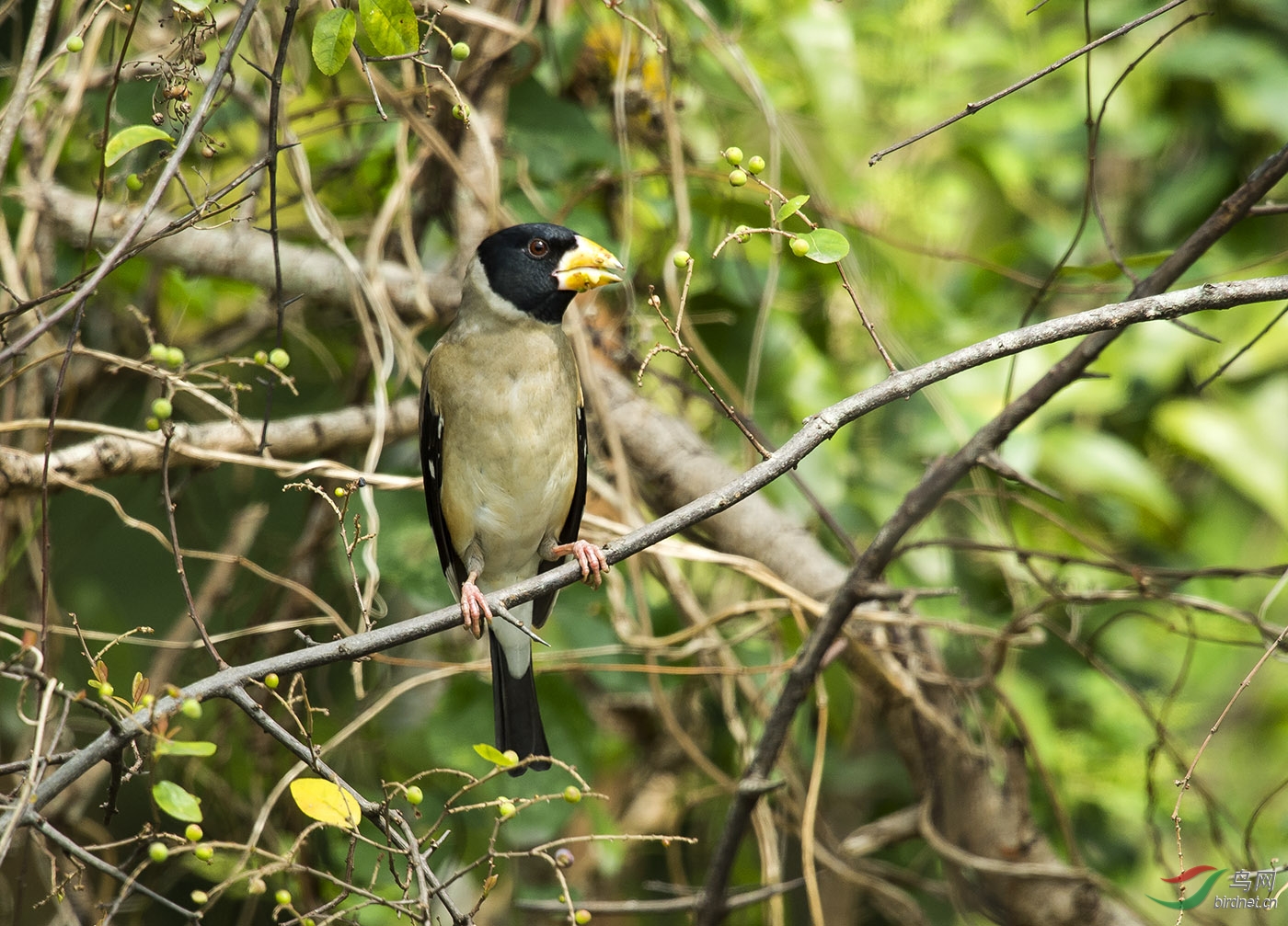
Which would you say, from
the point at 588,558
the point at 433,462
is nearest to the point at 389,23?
the point at 588,558

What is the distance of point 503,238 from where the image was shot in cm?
291

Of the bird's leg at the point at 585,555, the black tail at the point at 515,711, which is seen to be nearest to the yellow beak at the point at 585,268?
the bird's leg at the point at 585,555

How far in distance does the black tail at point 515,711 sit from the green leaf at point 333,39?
1585 mm

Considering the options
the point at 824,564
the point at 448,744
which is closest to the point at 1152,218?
the point at 824,564

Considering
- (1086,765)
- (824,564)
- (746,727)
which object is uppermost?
(824,564)

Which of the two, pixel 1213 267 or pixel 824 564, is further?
pixel 1213 267

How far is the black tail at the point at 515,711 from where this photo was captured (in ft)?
9.67

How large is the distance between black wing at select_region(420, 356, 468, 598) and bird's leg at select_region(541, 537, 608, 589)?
297 millimetres

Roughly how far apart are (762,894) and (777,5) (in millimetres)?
2816

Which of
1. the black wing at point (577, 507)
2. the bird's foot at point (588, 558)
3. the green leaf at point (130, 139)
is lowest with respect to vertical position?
the black wing at point (577, 507)

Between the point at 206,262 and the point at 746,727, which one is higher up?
the point at 206,262

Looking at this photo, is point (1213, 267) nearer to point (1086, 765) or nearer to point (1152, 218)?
point (1152, 218)

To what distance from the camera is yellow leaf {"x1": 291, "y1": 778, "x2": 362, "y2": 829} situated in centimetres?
149

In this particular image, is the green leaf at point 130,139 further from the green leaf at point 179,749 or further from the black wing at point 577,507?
the black wing at point 577,507
